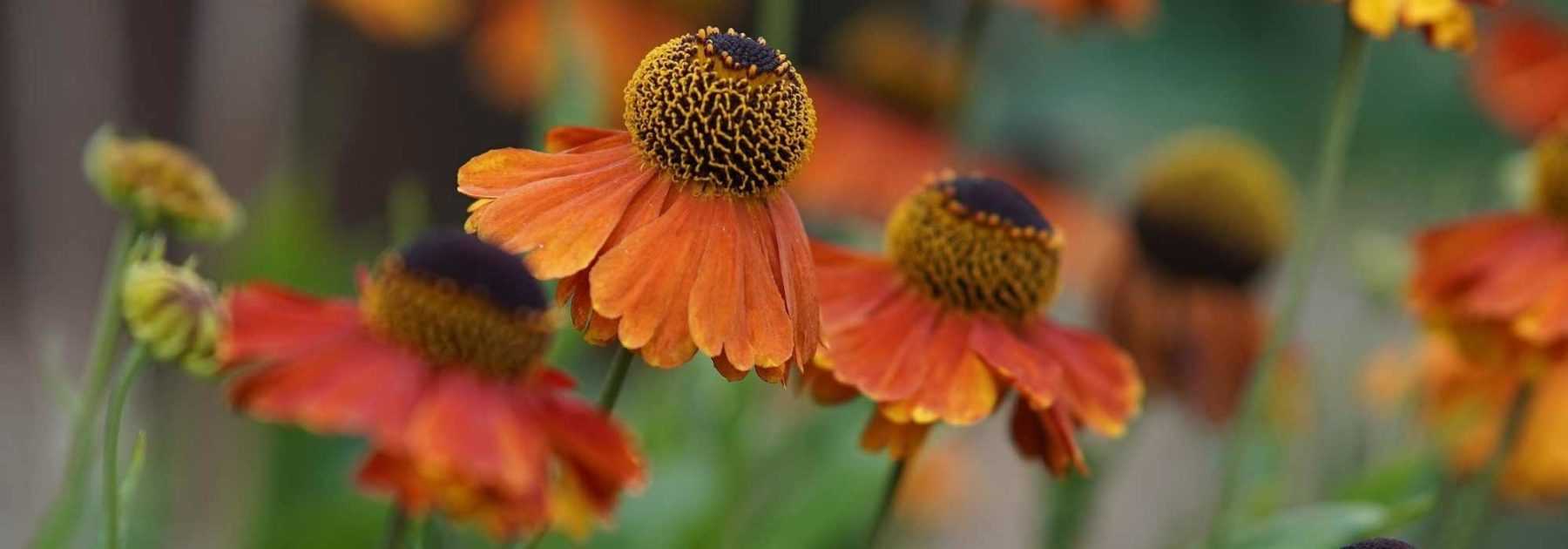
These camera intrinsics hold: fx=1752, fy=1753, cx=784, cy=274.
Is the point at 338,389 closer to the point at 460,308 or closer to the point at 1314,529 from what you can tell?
the point at 460,308

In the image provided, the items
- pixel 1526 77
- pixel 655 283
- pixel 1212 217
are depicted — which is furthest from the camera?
pixel 1212 217

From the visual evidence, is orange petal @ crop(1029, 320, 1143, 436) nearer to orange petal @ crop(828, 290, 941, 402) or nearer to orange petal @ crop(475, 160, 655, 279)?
orange petal @ crop(828, 290, 941, 402)

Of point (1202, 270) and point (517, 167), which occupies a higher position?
point (517, 167)

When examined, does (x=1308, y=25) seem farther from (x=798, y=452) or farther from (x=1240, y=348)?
(x=798, y=452)

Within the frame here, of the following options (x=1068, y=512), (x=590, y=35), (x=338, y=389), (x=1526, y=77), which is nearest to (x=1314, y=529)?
(x=1068, y=512)

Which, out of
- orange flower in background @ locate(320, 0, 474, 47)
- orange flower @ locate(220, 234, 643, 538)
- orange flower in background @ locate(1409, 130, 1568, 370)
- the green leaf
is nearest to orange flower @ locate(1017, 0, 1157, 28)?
orange flower in background @ locate(1409, 130, 1568, 370)

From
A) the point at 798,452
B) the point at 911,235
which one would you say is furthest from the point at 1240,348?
the point at 911,235
